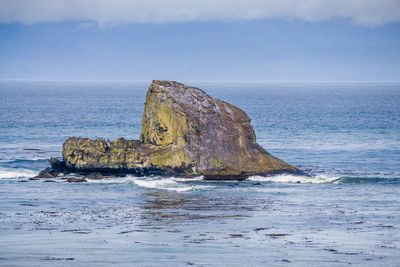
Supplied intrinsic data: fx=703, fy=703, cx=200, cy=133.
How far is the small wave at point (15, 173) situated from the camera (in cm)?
4653

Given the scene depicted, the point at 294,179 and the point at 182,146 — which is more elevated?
the point at 182,146

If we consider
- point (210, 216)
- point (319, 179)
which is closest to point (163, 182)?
point (319, 179)

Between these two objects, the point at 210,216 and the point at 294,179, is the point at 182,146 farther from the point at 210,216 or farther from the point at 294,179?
the point at 210,216

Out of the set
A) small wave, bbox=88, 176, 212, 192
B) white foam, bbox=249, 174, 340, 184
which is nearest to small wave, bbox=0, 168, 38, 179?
small wave, bbox=88, 176, 212, 192

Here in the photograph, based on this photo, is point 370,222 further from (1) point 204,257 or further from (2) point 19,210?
(2) point 19,210

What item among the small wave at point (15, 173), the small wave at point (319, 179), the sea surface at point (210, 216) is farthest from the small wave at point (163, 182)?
the small wave at point (15, 173)

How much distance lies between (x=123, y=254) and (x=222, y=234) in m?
5.23

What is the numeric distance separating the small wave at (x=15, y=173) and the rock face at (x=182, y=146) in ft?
8.94

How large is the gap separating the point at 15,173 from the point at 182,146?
38.7ft

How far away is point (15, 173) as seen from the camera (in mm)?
47531

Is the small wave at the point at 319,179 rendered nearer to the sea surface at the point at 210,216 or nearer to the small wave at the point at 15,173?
the sea surface at the point at 210,216

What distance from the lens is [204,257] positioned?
24422 millimetres

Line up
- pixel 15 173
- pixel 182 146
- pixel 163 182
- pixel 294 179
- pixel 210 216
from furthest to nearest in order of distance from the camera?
pixel 15 173, pixel 294 179, pixel 182 146, pixel 163 182, pixel 210 216

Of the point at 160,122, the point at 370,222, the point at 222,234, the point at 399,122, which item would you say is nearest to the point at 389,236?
the point at 370,222
